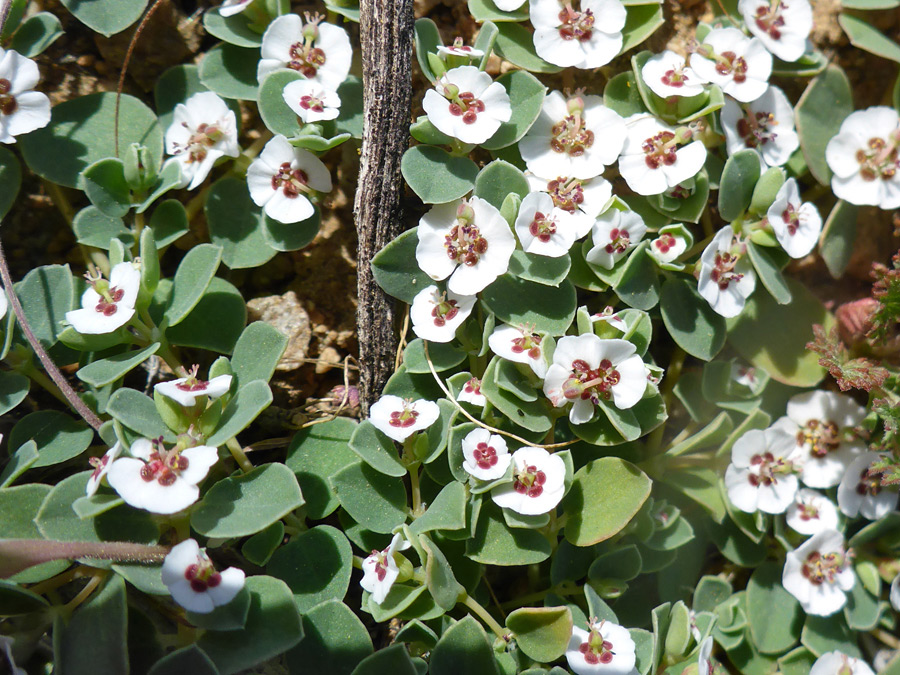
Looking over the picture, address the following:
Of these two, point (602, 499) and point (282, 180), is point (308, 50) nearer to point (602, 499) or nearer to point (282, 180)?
point (282, 180)

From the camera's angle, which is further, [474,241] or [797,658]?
[797,658]

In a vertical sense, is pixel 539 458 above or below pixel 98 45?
below

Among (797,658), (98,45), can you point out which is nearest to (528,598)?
(797,658)

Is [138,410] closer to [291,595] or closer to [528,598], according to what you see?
[291,595]

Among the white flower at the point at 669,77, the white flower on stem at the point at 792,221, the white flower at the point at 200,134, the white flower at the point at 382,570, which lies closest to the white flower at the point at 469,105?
the white flower at the point at 669,77

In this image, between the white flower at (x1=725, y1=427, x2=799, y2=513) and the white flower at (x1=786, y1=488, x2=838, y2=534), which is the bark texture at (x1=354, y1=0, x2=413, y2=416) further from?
the white flower at (x1=786, y1=488, x2=838, y2=534)
